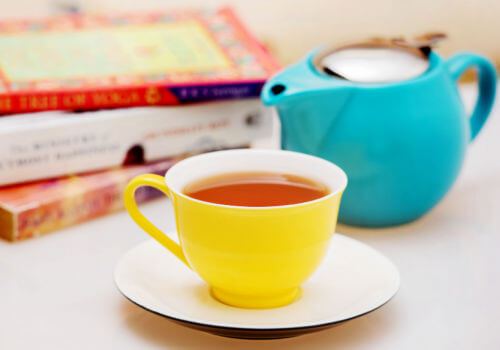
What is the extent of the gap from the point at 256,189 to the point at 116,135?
0.25m

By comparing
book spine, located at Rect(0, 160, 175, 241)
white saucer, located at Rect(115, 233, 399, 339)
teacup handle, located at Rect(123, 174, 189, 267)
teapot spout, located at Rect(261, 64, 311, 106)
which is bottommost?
book spine, located at Rect(0, 160, 175, 241)

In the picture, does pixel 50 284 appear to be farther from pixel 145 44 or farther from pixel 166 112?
pixel 145 44

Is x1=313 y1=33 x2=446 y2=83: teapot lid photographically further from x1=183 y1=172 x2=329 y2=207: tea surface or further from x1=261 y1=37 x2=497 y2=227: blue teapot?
x1=183 y1=172 x2=329 y2=207: tea surface

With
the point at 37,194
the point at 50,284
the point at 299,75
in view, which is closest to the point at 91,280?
the point at 50,284

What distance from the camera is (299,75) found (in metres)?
0.64

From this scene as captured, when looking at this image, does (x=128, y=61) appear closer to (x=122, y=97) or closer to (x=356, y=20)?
(x=122, y=97)

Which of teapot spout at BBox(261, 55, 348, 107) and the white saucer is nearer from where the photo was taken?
the white saucer

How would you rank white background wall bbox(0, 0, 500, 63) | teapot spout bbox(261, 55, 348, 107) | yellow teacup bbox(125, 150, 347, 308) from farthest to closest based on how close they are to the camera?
white background wall bbox(0, 0, 500, 63)
teapot spout bbox(261, 55, 348, 107)
yellow teacup bbox(125, 150, 347, 308)

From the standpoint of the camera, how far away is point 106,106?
73cm

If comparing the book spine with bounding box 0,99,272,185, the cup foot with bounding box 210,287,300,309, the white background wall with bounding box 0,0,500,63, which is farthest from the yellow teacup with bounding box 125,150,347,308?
the white background wall with bounding box 0,0,500,63

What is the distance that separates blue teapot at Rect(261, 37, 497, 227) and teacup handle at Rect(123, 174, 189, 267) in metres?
0.15

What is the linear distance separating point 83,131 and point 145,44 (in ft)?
0.54

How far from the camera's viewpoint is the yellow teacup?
453 millimetres

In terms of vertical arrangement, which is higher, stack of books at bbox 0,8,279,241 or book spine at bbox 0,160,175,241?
stack of books at bbox 0,8,279,241
